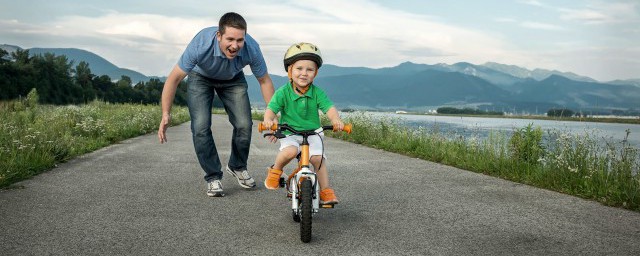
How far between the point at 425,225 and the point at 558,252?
1.16 m

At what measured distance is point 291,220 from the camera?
16.1 feet

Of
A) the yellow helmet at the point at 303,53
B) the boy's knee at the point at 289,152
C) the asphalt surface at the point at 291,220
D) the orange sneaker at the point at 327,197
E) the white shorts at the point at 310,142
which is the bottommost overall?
the asphalt surface at the point at 291,220

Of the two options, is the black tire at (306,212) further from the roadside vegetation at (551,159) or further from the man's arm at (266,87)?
the roadside vegetation at (551,159)

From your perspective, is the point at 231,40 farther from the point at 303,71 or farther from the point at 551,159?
the point at 551,159

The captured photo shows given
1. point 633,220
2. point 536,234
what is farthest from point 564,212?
point 536,234

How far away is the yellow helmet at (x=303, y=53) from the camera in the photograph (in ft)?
14.1

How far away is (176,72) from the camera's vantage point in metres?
5.68

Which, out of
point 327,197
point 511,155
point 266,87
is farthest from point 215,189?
point 511,155

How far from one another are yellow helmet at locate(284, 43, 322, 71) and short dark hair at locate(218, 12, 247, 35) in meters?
0.99

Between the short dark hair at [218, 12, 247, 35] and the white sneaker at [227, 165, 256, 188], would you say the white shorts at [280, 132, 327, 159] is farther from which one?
the white sneaker at [227, 165, 256, 188]

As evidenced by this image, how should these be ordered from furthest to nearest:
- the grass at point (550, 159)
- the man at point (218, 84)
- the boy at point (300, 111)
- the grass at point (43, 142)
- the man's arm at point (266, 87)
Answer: the grass at point (43, 142)
the grass at point (550, 159)
the man's arm at point (266, 87)
the man at point (218, 84)
the boy at point (300, 111)

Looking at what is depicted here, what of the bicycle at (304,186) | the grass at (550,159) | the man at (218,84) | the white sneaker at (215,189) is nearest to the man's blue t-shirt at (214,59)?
the man at (218,84)

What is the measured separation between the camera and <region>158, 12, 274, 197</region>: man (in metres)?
5.38

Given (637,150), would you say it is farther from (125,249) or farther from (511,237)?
(125,249)
